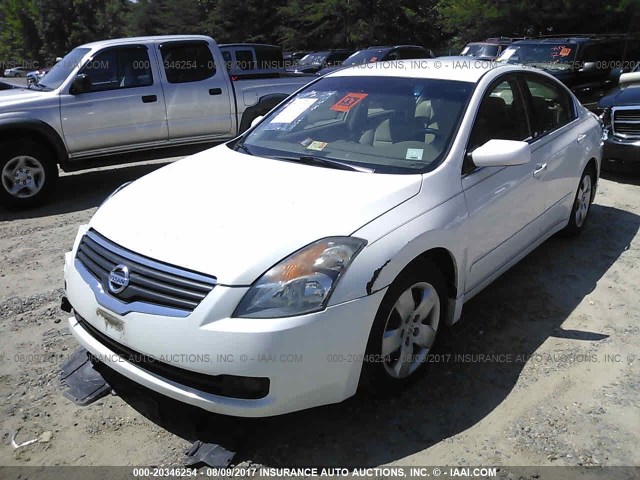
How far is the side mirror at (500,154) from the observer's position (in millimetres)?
3266

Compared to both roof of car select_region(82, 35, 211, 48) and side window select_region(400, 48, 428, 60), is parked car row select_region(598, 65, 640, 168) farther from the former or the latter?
side window select_region(400, 48, 428, 60)

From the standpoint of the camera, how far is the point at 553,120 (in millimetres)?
4574

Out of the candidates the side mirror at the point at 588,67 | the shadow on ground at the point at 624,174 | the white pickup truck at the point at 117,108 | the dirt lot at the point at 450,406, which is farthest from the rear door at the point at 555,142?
the side mirror at the point at 588,67

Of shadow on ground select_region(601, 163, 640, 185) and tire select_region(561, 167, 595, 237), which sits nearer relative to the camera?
tire select_region(561, 167, 595, 237)

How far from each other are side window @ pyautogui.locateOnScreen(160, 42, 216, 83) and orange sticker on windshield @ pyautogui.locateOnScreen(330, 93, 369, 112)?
170 inches

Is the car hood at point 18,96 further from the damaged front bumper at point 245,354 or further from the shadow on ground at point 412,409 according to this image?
the damaged front bumper at point 245,354

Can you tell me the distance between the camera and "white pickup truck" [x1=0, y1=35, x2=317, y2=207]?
21.9 ft

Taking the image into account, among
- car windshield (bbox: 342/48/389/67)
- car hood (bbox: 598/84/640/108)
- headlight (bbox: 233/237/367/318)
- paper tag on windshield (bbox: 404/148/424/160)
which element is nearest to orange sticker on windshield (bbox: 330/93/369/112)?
paper tag on windshield (bbox: 404/148/424/160)

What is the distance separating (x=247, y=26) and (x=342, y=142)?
1596 inches

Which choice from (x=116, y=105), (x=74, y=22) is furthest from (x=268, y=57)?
(x=74, y=22)

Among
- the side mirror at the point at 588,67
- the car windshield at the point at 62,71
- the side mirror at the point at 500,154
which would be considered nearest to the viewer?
the side mirror at the point at 500,154

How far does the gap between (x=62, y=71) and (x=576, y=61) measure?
390 inches

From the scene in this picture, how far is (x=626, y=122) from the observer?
732 cm

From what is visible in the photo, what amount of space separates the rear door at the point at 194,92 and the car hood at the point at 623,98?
16.5ft
